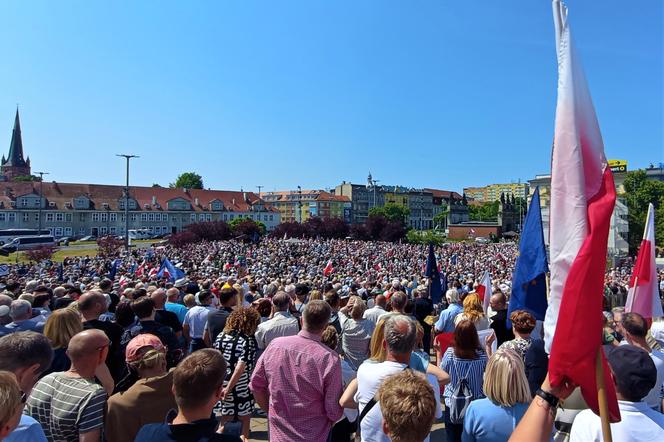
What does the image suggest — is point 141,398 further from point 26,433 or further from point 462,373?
point 462,373

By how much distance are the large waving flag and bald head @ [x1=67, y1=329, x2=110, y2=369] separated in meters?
2.99

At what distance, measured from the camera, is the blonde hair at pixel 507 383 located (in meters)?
3.04

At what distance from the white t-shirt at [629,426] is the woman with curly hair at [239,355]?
3287mm

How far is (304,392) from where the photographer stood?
12.2 feet

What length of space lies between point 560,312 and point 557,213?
0.55 m

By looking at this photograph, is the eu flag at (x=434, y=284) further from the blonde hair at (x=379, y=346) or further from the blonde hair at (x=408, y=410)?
the blonde hair at (x=408, y=410)

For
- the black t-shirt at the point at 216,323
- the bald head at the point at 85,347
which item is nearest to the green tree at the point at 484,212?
the black t-shirt at the point at 216,323

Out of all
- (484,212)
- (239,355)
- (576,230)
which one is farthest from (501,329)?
(484,212)

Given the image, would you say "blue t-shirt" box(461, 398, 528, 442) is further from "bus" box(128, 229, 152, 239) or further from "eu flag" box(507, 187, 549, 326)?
"bus" box(128, 229, 152, 239)

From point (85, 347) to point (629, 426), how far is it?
11.5ft

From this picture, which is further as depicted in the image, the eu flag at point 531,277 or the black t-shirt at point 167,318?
the black t-shirt at point 167,318

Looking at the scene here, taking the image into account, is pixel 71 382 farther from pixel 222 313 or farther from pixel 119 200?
pixel 119 200

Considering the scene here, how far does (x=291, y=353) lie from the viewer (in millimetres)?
3828

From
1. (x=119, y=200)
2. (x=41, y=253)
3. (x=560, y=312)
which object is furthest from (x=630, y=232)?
(x=119, y=200)
